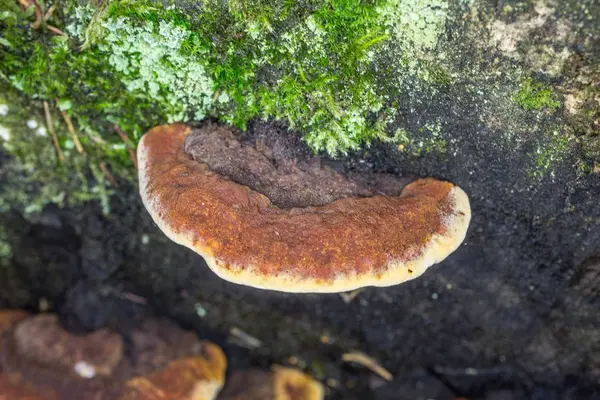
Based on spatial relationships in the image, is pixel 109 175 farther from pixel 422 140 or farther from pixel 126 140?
pixel 422 140

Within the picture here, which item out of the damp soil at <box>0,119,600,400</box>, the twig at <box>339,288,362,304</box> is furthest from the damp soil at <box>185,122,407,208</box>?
the twig at <box>339,288,362,304</box>

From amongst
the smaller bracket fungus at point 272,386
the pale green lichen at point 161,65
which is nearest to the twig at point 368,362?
the smaller bracket fungus at point 272,386

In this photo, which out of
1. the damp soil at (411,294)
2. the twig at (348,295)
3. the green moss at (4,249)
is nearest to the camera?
the damp soil at (411,294)

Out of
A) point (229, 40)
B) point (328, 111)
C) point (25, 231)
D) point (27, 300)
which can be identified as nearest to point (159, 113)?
point (229, 40)

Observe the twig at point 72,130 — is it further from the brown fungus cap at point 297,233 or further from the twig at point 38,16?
the brown fungus cap at point 297,233

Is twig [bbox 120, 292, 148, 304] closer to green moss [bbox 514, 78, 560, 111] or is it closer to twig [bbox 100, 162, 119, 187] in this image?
twig [bbox 100, 162, 119, 187]

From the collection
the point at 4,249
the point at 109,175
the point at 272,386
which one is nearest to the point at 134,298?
the point at 4,249
